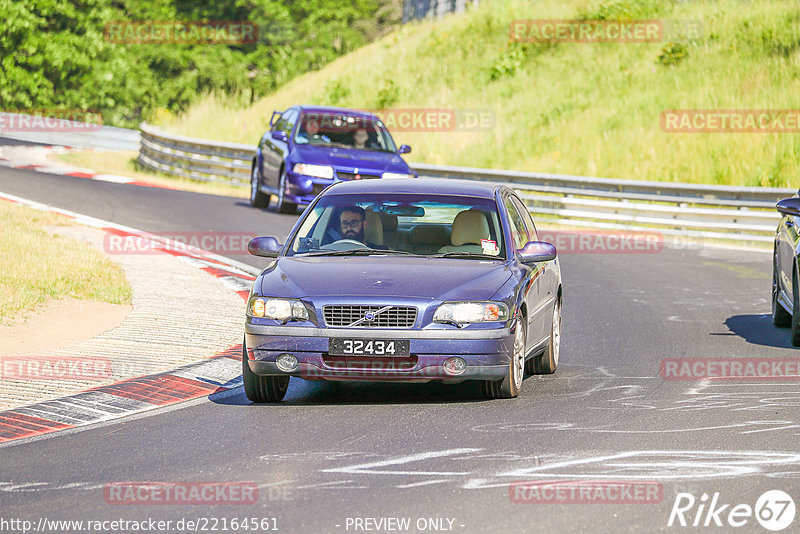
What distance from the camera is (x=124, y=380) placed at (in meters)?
10.1

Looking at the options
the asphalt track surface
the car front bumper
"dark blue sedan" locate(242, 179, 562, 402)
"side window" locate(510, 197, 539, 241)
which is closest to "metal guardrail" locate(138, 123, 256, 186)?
"side window" locate(510, 197, 539, 241)

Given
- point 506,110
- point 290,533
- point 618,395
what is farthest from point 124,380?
point 506,110

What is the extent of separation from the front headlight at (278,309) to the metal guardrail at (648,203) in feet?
52.8

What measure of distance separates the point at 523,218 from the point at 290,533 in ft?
18.4

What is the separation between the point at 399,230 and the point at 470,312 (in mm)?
1365

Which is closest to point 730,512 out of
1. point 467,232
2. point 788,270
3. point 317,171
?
point 467,232

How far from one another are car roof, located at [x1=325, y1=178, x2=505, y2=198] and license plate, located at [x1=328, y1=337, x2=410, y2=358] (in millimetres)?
1779

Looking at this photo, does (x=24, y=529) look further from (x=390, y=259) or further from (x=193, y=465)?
(x=390, y=259)

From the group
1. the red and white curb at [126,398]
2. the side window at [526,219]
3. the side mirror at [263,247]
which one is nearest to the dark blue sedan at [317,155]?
the side window at [526,219]

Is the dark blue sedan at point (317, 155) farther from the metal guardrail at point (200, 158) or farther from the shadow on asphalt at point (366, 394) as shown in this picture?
the shadow on asphalt at point (366, 394)

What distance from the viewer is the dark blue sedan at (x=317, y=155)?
2325 centimetres

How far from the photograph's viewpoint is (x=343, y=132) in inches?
971

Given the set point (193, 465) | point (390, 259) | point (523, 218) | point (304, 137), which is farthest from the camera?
point (304, 137)

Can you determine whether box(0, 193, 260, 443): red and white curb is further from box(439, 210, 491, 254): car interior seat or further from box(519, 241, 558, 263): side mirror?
box(519, 241, 558, 263): side mirror
